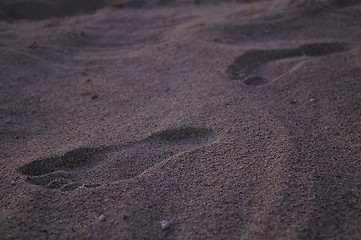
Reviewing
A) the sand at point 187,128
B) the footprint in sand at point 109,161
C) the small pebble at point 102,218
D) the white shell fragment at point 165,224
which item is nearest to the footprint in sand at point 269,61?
the sand at point 187,128

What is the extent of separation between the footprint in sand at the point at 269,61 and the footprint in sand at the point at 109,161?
0.86 metres

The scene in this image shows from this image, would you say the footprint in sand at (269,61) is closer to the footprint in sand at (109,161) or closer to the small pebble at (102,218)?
the footprint in sand at (109,161)

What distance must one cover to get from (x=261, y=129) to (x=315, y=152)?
0.35 m

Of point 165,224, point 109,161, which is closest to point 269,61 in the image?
point 109,161

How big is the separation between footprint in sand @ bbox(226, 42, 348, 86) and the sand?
0.04ft

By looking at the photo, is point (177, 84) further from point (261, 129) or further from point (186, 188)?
point (186, 188)

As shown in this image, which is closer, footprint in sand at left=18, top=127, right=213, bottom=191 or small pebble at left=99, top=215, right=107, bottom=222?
small pebble at left=99, top=215, right=107, bottom=222

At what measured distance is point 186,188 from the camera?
177 centimetres

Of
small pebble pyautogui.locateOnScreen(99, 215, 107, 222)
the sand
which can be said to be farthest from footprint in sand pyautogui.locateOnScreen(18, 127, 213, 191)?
small pebble pyautogui.locateOnScreen(99, 215, 107, 222)

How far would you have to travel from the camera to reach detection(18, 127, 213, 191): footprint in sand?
74.0 inches

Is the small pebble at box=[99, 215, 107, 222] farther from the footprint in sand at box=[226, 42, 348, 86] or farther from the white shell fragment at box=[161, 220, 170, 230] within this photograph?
the footprint in sand at box=[226, 42, 348, 86]

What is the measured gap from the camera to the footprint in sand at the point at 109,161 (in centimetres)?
188

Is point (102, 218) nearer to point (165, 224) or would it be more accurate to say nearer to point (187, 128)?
point (165, 224)

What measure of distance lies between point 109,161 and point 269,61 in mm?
1761
